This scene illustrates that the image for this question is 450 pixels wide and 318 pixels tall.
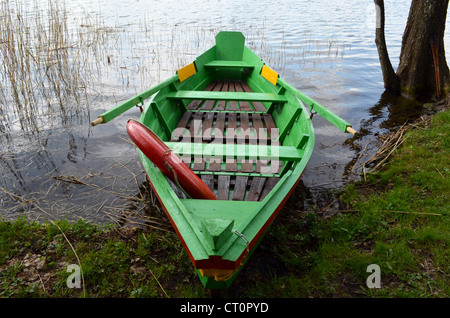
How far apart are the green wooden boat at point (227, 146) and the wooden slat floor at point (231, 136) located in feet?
0.04

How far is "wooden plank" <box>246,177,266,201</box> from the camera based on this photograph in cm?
341

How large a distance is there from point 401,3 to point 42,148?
73.3 ft

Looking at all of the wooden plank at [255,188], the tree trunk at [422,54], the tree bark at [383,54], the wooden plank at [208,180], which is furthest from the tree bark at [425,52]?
the wooden plank at [208,180]

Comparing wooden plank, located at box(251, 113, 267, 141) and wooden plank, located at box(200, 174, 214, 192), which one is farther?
wooden plank, located at box(251, 113, 267, 141)

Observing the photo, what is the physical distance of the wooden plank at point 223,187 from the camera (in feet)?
11.4

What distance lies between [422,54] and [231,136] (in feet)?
17.8

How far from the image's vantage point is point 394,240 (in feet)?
10.3

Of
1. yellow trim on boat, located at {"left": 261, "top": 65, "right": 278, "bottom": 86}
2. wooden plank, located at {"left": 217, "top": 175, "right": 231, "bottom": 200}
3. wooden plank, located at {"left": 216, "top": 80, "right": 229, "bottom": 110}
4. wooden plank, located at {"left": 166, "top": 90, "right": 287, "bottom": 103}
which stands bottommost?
wooden plank, located at {"left": 217, "top": 175, "right": 231, "bottom": 200}

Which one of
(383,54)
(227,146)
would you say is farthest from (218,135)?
(383,54)

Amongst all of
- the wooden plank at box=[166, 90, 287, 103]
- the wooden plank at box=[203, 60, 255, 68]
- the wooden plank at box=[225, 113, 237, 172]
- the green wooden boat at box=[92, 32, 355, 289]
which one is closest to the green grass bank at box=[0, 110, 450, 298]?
the green wooden boat at box=[92, 32, 355, 289]

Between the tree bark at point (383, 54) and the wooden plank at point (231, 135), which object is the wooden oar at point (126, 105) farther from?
the tree bark at point (383, 54)

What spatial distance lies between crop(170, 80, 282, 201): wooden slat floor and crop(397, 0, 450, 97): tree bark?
4.08 meters

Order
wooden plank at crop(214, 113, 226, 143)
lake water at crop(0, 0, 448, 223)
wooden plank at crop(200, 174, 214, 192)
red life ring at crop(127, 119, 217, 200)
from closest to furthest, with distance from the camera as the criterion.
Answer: red life ring at crop(127, 119, 217, 200) → wooden plank at crop(200, 174, 214, 192) → lake water at crop(0, 0, 448, 223) → wooden plank at crop(214, 113, 226, 143)

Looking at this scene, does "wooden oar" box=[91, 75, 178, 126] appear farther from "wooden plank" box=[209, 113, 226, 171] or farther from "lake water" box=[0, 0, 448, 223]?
"lake water" box=[0, 0, 448, 223]
